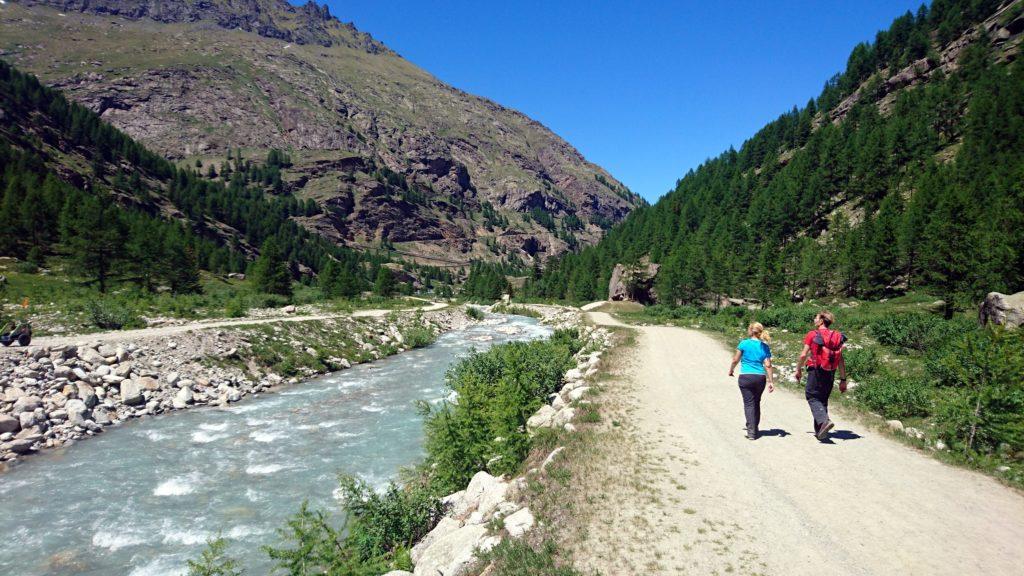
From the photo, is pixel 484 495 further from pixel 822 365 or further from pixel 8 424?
pixel 8 424

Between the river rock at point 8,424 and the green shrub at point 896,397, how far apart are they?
94.1ft

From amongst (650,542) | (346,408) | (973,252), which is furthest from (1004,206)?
(346,408)

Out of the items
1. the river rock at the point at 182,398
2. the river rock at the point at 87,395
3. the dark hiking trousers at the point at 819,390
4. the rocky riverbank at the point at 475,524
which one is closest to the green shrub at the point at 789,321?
the dark hiking trousers at the point at 819,390

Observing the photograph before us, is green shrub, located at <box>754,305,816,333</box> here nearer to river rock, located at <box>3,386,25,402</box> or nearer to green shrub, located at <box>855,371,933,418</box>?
green shrub, located at <box>855,371,933,418</box>

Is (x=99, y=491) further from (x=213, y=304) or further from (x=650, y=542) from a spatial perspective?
(x=213, y=304)

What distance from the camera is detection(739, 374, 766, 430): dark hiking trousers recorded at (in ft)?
31.6

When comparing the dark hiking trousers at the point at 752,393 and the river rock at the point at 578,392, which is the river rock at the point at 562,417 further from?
the dark hiking trousers at the point at 752,393

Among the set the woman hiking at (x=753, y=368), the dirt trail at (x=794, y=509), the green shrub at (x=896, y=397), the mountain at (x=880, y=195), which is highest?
the mountain at (x=880, y=195)

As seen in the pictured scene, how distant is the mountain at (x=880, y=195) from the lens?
1494 inches

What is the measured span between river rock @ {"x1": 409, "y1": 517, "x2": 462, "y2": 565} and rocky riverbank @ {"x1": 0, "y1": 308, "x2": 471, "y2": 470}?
49.9 feet

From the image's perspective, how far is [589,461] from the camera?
9.34 m

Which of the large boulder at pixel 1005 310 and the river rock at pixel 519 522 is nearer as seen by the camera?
the river rock at pixel 519 522

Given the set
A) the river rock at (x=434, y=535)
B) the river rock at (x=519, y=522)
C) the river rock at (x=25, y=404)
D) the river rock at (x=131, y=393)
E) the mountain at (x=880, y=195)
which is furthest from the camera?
the mountain at (x=880, y=195)

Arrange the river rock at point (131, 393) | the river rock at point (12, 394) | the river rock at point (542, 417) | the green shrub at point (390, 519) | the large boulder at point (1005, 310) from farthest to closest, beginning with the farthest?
1. the river rock at point (131, 393)
2. the large boulder at point (1005, 310)
3. the river rock at point (12, 394)
4. the river rock at point (542, 417)
5. the green shrub at point (390, 519)
